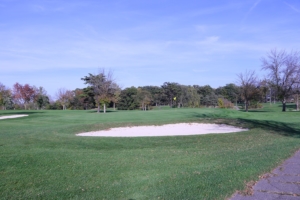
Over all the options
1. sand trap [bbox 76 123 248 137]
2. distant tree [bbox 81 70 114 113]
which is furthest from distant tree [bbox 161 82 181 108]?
sand trap [bbox 76 123 248 137]

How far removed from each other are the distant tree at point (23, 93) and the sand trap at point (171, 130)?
229 feet

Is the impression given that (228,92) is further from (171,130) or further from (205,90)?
(171,130)

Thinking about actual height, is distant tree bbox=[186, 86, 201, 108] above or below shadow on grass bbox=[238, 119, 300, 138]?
above

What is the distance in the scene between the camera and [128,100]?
84.5m

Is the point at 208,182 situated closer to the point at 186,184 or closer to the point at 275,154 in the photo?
the point at 186,184

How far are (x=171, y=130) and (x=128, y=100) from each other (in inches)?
2360

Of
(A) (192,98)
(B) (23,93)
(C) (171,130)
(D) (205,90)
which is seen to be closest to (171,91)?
(A) (192,98)

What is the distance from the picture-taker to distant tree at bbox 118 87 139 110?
8394 centimetres

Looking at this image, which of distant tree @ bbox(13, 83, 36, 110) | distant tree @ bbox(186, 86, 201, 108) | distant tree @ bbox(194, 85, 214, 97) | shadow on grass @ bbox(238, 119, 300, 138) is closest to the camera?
shadow on grass @ bbox(238, 119, 300, 138)

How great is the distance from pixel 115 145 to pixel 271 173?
8735 mm

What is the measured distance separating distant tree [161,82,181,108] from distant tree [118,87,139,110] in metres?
15.3

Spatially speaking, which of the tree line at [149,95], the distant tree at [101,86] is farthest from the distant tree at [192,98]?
the distant tree at [101,86]

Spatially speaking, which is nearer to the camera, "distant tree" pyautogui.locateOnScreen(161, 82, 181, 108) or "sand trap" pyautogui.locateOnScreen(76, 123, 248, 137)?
"sand trap" pyautogui.locateOnScreen(76, 123, 248, 137)

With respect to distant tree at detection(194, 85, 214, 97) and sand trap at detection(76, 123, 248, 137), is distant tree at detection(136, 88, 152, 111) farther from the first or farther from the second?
sand trap at detection(76, 123, 248, 137)
